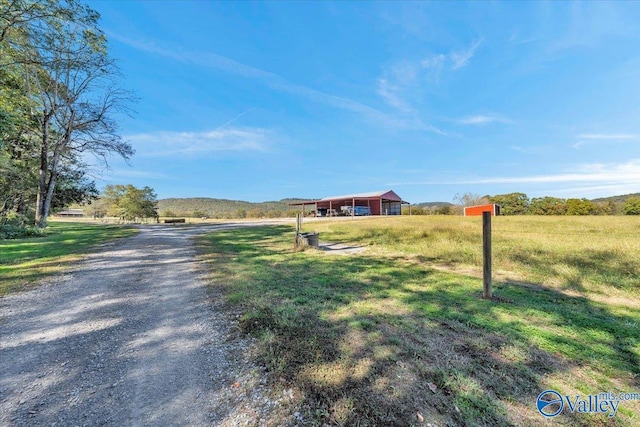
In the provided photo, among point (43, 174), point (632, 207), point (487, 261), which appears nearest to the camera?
point (487, 261)

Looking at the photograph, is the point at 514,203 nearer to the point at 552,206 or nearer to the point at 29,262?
the point at 552,206

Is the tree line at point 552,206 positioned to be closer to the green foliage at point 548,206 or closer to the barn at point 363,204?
the green foliage at point 548,206

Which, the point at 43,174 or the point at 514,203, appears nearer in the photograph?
the point at 43,174

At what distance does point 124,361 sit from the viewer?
2.59m

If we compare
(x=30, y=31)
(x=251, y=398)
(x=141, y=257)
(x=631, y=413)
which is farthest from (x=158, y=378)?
(x=30, y=31)

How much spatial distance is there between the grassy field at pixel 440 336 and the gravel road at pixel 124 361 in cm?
42

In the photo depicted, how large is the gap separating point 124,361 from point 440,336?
3553 millimetres

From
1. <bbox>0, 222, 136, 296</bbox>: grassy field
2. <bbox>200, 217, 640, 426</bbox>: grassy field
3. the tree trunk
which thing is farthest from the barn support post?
the tree trunk

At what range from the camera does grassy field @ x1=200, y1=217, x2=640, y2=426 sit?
2.03 m

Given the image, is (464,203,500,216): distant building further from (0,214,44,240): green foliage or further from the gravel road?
(0,214,44,240): green foliage

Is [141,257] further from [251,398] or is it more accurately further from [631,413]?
[631,413]

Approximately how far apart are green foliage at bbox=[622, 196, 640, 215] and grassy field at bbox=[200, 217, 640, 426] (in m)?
29.7

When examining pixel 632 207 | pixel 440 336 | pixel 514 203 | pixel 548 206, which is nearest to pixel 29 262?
pixel 440 336

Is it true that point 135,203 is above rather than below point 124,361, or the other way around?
above
